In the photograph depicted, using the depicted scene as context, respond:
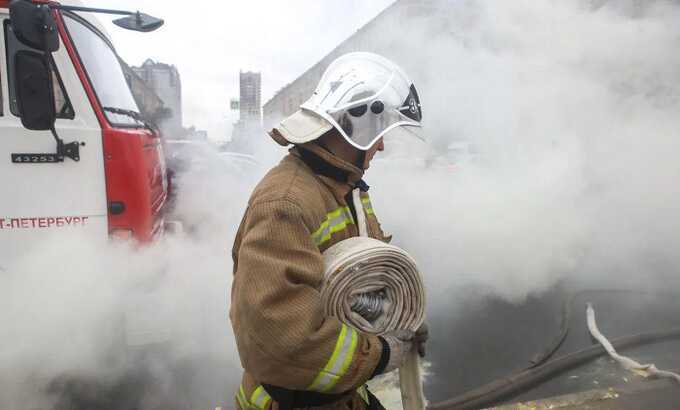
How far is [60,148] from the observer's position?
249 cm

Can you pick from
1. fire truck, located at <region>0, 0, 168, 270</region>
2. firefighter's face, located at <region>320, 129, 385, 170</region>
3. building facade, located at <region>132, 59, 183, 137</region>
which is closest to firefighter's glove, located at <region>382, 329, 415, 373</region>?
firefighter's face, located at <region>320, 129, 385, 170</region>

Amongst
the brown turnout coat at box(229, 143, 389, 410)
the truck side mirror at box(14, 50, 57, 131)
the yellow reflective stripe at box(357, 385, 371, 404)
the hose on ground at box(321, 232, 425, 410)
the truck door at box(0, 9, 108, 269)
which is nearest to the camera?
the brown turnout coat at box(229, 143, 389, 410)

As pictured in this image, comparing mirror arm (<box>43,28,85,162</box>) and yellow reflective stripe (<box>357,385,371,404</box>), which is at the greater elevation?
mirror arm (<box>43,28,85,162</box>)

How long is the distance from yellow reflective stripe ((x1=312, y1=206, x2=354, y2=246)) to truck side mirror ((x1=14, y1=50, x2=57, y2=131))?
5.76ft

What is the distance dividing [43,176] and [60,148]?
0.61 ft

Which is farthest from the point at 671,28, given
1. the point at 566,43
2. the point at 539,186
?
the point at 539,186

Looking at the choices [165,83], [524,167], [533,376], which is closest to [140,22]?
[533,376]

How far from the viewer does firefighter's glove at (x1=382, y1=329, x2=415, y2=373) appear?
138cm

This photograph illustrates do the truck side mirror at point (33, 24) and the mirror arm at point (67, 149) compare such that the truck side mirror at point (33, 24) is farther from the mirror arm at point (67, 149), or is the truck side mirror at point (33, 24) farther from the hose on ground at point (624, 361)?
the hose on ground at point (624, 361)

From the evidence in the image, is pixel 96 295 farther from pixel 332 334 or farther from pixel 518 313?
pixel 518 313

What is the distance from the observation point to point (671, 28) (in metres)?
5.82

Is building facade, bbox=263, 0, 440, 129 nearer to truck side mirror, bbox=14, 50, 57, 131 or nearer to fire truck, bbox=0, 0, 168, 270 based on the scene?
fire truck, bbox=0, 0, 168, 270

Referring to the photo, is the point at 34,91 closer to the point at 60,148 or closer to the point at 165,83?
the point at 60,148

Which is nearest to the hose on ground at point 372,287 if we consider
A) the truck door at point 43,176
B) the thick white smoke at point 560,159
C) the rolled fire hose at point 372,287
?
the rolled fire hose at point 372,287
